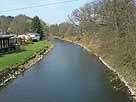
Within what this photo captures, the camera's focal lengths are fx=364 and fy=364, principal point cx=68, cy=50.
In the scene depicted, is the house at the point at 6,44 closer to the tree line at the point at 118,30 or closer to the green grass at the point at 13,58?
the green grass at the point at 13,58

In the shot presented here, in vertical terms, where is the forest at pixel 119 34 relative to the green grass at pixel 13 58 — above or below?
above

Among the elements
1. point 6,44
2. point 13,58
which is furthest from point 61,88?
point 6,44

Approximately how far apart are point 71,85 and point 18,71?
848 cm

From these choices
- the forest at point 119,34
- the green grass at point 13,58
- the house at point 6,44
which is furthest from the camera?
the house at point 6,44

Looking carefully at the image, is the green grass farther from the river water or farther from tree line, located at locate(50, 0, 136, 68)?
tree line, located at locate(50, 0, 136, 68)

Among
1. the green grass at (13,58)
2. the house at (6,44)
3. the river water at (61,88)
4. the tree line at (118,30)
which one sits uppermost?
the tree line at (118,30)

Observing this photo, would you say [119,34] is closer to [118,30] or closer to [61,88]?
[118,30]

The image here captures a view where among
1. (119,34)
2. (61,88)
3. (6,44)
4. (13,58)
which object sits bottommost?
(61,88)

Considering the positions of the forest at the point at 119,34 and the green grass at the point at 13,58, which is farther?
the green grass at the point at 13,58

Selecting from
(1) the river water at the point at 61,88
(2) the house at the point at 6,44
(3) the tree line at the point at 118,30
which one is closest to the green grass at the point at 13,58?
(1) the river water at the point at 61,88

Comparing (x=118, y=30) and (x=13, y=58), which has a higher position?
(x=118, y=30)

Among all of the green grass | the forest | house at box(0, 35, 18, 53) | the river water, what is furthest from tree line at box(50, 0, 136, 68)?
house at box(0, 35, 18, 53)

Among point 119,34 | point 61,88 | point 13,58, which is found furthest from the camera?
point 13,58

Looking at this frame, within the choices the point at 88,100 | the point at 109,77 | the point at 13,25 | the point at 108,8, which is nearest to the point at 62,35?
the point at 13,25
